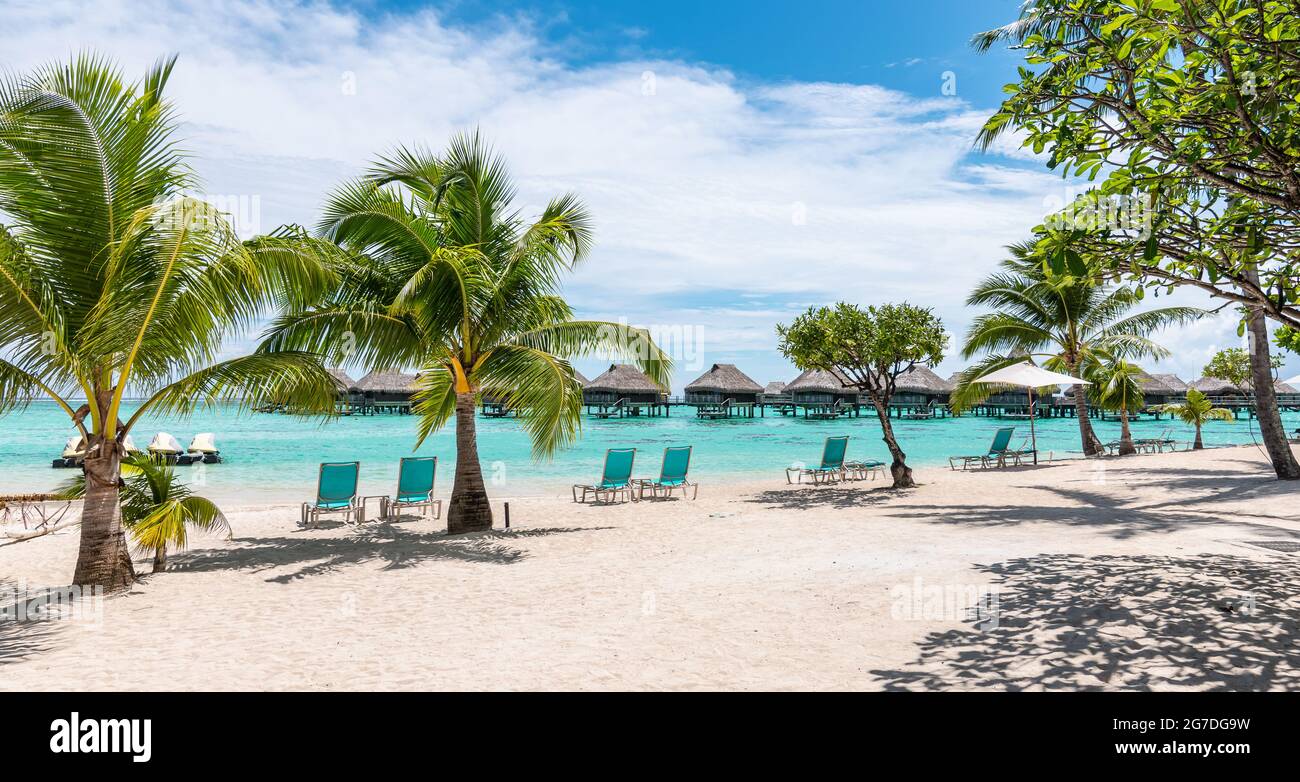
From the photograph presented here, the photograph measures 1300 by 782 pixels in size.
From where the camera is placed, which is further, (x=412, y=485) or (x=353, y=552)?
(x=412, y=485)

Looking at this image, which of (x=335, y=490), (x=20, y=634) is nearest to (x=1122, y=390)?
(x=335, y=490)

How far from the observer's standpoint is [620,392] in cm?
6025

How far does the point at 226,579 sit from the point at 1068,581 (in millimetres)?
7510

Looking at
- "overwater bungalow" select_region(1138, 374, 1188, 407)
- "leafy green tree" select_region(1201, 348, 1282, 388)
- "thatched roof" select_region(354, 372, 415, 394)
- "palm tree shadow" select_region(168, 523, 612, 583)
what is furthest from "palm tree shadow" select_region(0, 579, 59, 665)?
"overwater bungalow" select_region(1138, 374, 1188, 407)

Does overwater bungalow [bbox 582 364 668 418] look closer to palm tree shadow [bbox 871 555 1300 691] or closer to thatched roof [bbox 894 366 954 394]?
thatched roof [bbox 894 366 954 394]

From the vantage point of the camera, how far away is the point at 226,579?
6.82 meters

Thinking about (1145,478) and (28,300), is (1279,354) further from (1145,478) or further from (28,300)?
(28,300)

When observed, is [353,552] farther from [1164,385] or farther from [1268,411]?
[1164,385]

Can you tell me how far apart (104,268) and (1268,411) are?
55.7 ft

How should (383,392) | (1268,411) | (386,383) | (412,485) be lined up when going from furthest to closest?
1. (383,392)
2. (386,383)
3. (1268,411)
4. (412,485)

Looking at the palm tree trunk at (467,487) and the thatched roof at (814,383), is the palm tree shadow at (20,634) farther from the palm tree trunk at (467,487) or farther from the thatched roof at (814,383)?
the thatched roof at (814,383)

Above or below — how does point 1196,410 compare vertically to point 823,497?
above

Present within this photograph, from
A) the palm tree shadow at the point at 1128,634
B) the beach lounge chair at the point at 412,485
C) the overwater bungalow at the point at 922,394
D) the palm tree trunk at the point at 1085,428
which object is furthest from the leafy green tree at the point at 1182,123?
the overwater bungalow at the point at 922,394
